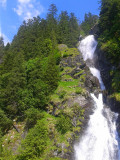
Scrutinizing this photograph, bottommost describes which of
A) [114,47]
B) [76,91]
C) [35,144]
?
[35,144]

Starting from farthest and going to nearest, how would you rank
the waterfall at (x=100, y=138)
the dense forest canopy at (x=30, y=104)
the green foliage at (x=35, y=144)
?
the waterfall at (x=100, y=138), the dense forest canopy at (x=30, y=104), the green foliage at (x=35, y=144)

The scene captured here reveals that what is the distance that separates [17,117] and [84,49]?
3580cm

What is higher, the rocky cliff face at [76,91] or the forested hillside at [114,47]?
the forested hillside at [114,47]

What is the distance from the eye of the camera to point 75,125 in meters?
20.1

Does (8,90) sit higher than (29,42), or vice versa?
(29,42)

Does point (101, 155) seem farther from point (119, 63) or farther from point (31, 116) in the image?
point (119, 63)

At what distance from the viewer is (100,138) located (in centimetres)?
1956

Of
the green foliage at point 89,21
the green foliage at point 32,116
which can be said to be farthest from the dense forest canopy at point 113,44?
the green foliage at point 89,21

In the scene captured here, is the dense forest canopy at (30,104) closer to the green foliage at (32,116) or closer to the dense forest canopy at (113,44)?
the green foliage at (32,116)

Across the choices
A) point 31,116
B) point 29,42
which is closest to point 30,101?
point 31,116

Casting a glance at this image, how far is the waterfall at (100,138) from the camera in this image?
17688mm

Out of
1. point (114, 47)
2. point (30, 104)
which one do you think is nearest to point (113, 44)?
point (114, 47)

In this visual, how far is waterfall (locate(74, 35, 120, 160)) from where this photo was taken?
17.7 m

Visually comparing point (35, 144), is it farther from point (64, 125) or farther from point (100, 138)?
point (100, 138)
